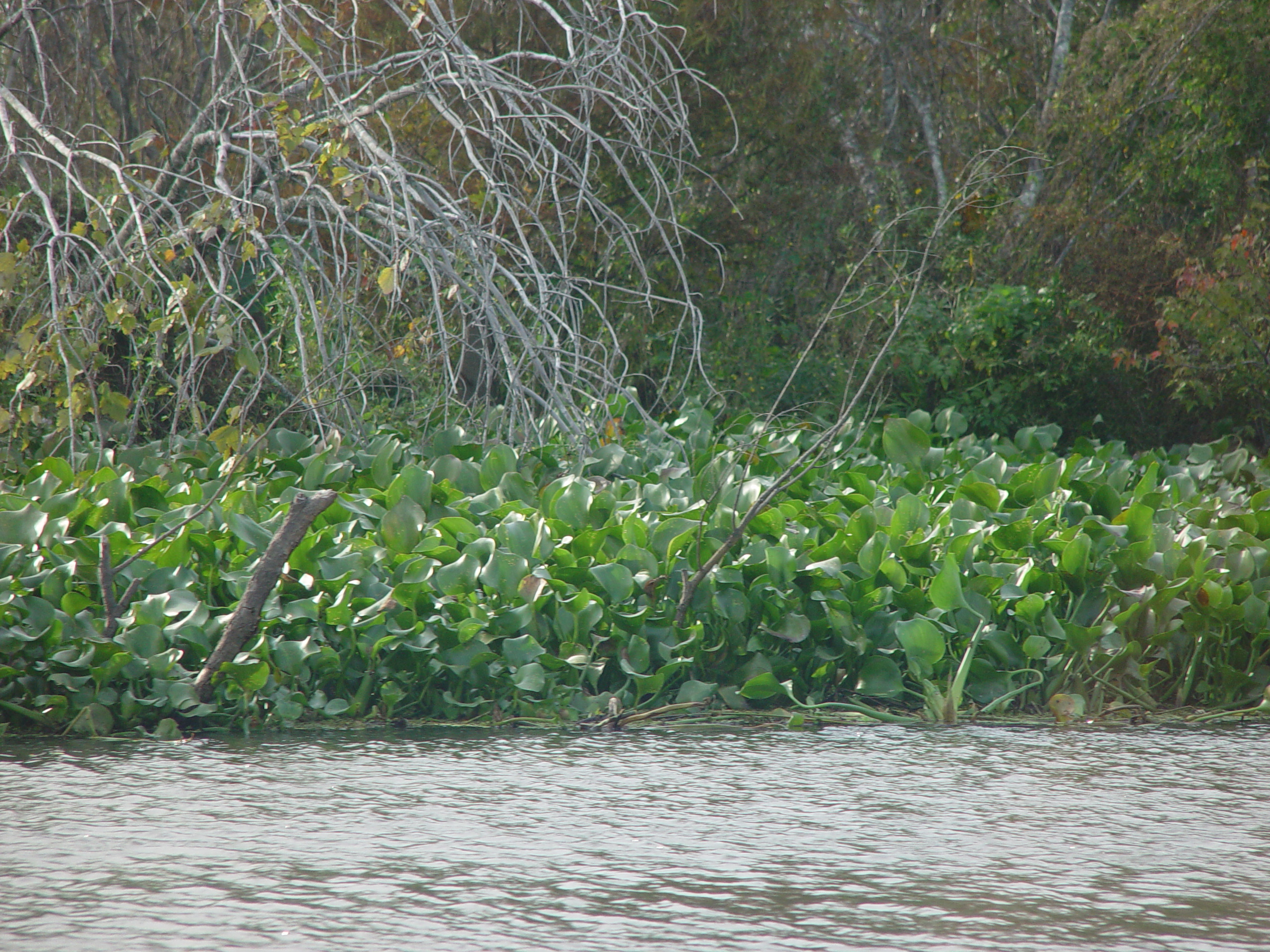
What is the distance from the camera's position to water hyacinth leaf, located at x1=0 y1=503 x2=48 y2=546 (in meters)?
3.71

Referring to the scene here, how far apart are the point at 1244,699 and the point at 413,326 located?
301 cm

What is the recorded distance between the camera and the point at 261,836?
2.41 meters

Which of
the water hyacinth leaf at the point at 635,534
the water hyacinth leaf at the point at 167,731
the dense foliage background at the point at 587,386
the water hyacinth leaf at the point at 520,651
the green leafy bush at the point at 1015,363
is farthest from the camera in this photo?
the green leafy bush at the point at 1015,363

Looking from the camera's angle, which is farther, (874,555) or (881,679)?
(874,555)

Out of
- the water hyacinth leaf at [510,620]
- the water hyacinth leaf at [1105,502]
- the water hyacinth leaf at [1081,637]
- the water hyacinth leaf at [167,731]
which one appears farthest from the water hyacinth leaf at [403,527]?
the water hyacinth leaf at [1105,502]

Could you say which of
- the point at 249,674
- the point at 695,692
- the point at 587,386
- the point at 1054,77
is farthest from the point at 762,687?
the point at 1054,77

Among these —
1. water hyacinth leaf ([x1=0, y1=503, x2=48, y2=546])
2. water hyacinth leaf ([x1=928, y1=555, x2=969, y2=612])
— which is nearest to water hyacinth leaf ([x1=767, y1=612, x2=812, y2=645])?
water hyacinth leaf ([x1=928, y1=555, x2=969, y2=612])

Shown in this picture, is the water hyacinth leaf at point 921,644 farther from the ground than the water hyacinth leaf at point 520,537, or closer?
closer

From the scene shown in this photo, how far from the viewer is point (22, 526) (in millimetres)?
3738

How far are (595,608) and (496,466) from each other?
1488 millimetres

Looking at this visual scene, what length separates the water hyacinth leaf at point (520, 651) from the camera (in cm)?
336

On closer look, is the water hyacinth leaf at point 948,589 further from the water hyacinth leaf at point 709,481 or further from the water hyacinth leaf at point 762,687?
the water hyacinth leaf at point 709,481

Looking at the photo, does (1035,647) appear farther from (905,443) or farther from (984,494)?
(905,443)

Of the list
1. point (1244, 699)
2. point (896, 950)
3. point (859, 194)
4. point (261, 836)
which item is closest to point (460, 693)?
point (261, 836)
